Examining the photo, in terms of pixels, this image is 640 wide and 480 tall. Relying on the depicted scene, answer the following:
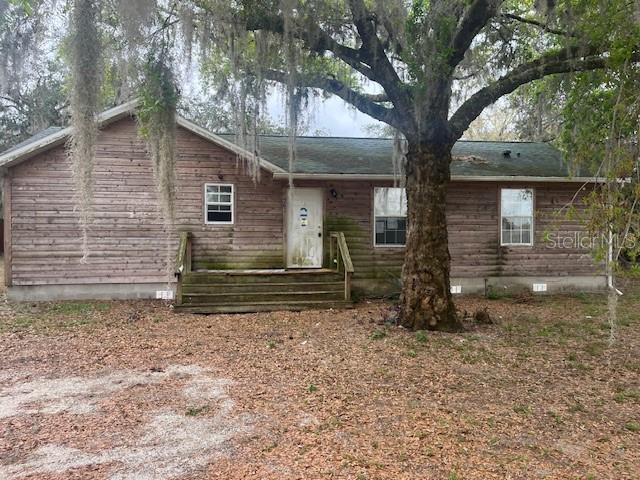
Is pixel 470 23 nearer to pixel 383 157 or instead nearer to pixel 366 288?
pixel 383 157

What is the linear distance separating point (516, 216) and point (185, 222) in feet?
25.3

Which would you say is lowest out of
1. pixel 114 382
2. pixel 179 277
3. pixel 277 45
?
pixel 114 382

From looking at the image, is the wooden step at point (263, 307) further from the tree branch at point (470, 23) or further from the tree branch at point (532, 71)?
the tree branch at point (470, 23)

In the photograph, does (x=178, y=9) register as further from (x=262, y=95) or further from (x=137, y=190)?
(x=137, y=190)

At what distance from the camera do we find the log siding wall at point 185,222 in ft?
31.4

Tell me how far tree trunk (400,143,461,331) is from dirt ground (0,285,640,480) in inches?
17.4

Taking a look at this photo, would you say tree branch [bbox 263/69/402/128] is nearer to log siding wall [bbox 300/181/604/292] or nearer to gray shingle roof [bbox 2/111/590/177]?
gray shingle roof [bbox 2/111/590/177]

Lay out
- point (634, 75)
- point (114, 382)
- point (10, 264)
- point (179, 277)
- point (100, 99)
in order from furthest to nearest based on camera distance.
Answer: point (10, 264) → point (179, 277) → point (100, 99) → point (114, 382) → point (634, 75)

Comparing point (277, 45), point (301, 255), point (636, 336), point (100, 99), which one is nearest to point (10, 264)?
point (100, 99)

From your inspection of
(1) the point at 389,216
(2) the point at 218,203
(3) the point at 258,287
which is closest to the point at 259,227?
(2) the point at 218,203

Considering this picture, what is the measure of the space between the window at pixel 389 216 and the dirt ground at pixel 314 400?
11.2 ft

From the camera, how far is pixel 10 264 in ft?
31.1

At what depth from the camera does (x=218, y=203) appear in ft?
33.5

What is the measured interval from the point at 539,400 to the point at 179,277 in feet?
20.4
